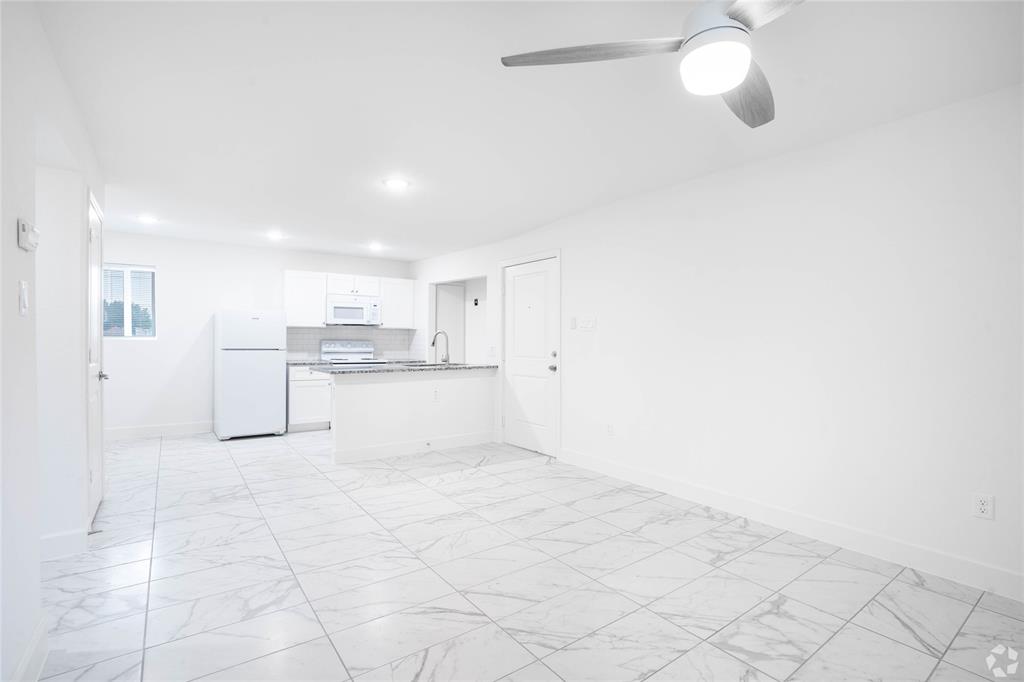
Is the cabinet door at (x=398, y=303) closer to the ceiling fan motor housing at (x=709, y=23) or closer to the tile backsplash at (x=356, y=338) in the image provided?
the tile backsplash at (x=356, y=338)

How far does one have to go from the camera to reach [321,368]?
489 cm

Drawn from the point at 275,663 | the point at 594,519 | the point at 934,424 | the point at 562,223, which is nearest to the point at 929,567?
the point at 934,424

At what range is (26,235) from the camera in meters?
1.70

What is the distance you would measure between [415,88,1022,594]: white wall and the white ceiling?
0.28 metres

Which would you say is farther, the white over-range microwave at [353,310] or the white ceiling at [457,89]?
the white over-range microwave at [353,310]

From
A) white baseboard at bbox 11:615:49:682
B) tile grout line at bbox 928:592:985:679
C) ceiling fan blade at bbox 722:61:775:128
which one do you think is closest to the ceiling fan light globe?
ceiling fan blade at bbox 722:61:775:128

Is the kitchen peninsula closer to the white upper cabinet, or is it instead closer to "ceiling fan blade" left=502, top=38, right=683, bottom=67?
the white upper cabinet

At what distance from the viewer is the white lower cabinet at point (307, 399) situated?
6.26m

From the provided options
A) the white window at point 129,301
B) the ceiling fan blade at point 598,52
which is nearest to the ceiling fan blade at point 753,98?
Answer: the ceiling fan blade at point 598,52

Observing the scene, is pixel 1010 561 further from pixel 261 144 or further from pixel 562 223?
pixel 261 144

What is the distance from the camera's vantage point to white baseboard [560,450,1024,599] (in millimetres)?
2377

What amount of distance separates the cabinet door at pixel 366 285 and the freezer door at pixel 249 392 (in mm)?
1432

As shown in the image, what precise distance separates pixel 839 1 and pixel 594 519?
2886 millimetres

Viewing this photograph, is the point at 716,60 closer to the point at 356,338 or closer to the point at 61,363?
the point at 61,363
